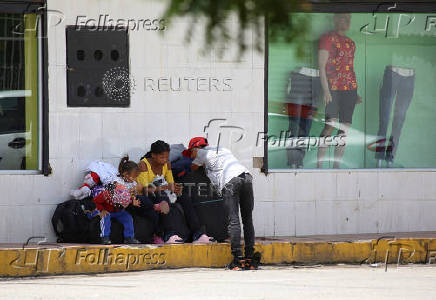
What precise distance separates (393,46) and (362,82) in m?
0.61

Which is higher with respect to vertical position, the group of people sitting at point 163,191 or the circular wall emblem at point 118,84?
the circular wall emblem at point 118,84

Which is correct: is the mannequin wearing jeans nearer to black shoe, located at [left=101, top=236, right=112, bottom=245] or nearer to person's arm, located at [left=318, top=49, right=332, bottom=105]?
person's arm, located at [left=318, top=49, right=332, bottom=105]

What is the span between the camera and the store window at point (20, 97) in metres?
11.7

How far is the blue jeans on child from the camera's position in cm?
1102

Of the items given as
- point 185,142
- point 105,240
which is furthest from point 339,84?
point 105,240

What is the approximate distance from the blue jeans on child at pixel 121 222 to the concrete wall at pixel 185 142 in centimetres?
87

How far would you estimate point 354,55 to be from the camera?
1259 cm

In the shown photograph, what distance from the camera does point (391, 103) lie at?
41.9 ft

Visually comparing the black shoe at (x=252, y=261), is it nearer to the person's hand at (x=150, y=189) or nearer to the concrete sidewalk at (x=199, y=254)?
the concrete sidewalk at (x=199, y=254)

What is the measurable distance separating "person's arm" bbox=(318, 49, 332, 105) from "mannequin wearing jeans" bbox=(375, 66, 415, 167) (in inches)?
28.7

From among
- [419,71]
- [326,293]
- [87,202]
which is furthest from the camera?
[419,71]

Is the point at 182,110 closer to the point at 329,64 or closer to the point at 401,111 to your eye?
the point at 329,64

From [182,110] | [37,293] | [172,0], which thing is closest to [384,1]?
[182,110]

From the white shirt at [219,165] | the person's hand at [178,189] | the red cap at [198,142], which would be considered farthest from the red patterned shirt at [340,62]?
the person's hand at [178,189]
